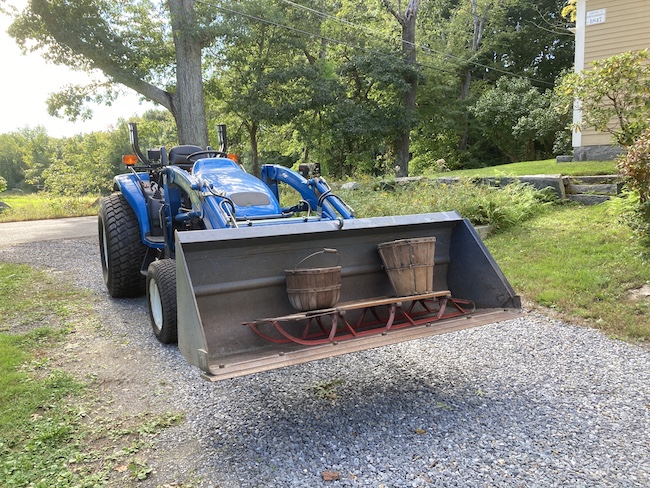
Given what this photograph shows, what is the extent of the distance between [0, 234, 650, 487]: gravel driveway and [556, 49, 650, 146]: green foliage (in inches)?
188

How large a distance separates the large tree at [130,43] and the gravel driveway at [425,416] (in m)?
10.8

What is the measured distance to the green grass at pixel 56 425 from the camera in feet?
8.28

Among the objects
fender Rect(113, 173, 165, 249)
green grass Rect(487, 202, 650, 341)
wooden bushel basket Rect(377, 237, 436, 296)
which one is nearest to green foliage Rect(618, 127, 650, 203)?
green grass Rect(487, 202, 650, 341)

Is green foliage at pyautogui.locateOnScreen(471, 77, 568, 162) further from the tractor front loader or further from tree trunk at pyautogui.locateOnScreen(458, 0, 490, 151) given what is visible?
→ the tractor front loader

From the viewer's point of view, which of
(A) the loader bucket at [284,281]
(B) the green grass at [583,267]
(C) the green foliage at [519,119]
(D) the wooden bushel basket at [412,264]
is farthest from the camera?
(C) the green foliage at [519,119]

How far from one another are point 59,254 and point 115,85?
848cm

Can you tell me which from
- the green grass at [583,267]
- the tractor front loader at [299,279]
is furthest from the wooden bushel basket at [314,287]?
the green grass at [583,267]

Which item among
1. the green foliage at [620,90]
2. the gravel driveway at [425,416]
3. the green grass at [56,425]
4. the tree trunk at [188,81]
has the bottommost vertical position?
the gravel driveway at [425,416]

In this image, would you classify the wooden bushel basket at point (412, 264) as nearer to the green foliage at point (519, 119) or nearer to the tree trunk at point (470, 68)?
the green foliage at point (519, 119)

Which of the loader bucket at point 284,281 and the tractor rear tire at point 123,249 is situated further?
the tractor rear tire at point 123,249

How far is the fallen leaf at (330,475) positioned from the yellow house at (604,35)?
1190 centimetres

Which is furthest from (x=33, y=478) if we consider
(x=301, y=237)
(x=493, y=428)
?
(x=493, y=428)

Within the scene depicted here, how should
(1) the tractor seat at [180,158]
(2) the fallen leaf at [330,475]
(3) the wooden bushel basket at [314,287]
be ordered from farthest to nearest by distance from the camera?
(1) the tractor seat at [180,158]
(3) the wooden bushel basket at [314,287]
(2) the fallen leaf at [330,475]

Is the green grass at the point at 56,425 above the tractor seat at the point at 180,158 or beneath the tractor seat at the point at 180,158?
beneath
